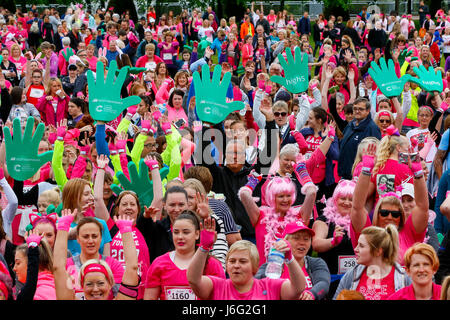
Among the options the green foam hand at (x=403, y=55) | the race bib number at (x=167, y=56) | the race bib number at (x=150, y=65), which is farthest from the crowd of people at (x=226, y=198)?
the race bib number at (x=167, y=56)

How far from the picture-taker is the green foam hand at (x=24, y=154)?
7.49 metres

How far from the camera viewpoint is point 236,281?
4820 mm

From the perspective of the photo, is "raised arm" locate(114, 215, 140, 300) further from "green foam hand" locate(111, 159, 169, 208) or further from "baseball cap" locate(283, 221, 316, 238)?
"green foam hand" locate(111, 159, 169, 208)

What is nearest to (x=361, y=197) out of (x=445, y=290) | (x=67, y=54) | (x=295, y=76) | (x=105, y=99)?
(x=445, y=290)

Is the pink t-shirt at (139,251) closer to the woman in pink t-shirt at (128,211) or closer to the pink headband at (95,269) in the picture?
the woman in pink t-shirt at (128,211)

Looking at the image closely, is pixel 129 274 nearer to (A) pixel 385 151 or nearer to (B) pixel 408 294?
(B) pixel 408 294

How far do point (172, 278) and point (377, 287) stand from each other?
134cm

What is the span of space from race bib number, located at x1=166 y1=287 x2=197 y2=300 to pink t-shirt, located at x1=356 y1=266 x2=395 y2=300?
109cm

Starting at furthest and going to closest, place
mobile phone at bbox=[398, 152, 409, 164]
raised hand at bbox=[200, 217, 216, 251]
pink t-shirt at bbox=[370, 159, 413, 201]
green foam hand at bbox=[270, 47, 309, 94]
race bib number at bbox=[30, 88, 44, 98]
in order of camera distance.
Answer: race bib number at bbox=[30, 88, 44, 98], green foam hand at bbox=[270, 47, 309, 94], pink t-shirt at bbox=[370, 159, 413, 201], mobile phone at bbox=[398, 152, 409, 164], raised hand at bbox=[200, 217, 216, 251]

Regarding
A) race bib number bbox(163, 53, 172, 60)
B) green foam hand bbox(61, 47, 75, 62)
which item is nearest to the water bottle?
green foam hand bbox(61, 47, 75, 62)

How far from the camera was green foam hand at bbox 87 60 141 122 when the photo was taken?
28.0 feet

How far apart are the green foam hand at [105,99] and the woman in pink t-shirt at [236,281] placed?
4.02 m

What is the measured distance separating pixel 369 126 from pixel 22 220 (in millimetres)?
3959

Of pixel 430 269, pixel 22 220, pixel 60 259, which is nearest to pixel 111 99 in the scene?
pixel 22 220
